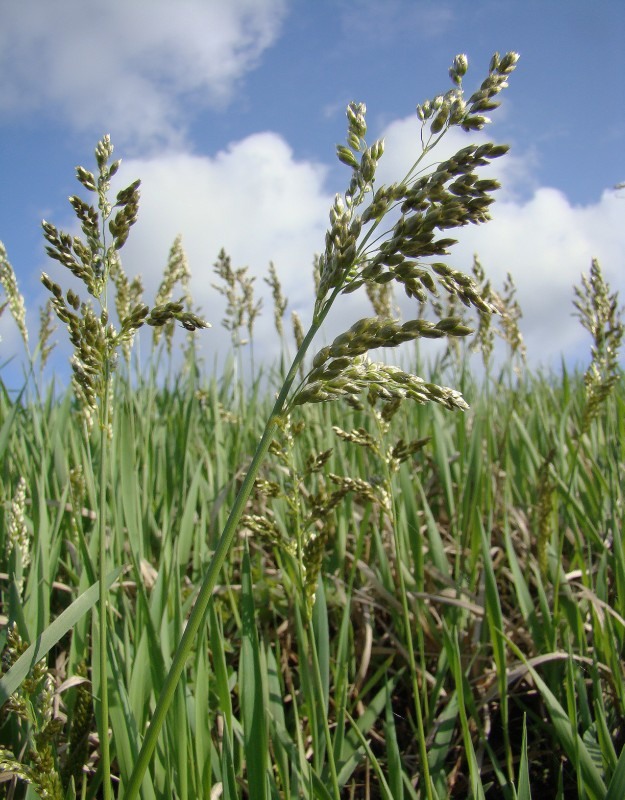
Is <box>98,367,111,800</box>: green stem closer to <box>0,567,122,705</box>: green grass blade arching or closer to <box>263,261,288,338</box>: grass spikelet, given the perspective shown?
<box>0,567,122,705</box>: green grass blade arching

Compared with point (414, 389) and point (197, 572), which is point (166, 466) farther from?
point (414, 389)

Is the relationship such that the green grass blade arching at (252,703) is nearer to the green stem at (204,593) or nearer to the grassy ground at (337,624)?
the grassy ground at (337,624)

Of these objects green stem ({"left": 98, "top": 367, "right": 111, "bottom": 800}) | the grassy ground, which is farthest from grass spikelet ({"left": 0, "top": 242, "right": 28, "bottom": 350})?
green stem ({"left": 98, "top": 367, "right": 111, "bottom": 800})

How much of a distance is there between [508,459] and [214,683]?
2353mm

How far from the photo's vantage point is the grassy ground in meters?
1.77

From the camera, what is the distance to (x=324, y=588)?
2590mm

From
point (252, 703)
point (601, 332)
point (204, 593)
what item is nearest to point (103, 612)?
point (204, 593)

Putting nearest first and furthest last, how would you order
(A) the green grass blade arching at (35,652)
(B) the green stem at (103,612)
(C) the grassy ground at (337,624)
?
(B) the green stem at (103,612)
(A) the green grass blade arching at (35,652)
(C) the grassy ground at (337,624)

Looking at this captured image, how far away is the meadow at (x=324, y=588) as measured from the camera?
1211 mm

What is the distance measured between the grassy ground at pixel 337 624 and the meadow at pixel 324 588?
0.01 meters

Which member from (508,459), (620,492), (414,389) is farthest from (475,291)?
(508,459)

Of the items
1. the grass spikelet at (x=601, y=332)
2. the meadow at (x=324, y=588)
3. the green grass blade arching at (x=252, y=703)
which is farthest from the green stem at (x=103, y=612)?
the grass spikelet at (x=601, y=332)

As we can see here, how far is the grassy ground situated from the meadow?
0.01 metres

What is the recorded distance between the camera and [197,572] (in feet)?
9.18
